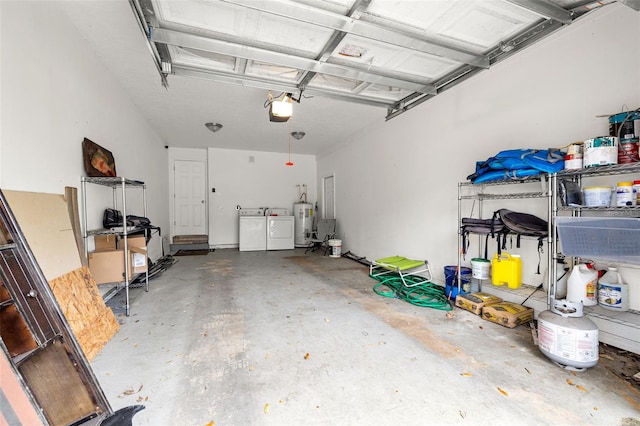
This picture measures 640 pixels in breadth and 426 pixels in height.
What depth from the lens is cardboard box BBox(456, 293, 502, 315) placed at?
2.80 meters

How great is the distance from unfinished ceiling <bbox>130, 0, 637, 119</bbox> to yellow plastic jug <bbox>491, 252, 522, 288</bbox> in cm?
204

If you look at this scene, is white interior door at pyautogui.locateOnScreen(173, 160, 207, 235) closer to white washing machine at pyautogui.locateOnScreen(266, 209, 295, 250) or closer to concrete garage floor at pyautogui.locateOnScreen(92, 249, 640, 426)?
white washing machine at pyautogui.locateOnScreen(266, 209, 295, 250)

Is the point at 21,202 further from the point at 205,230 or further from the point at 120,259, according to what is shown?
the point at 205,230

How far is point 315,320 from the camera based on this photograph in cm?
272

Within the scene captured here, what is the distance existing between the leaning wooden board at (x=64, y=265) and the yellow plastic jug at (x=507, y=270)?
3639mm

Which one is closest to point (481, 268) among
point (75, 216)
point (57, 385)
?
point (57, 385)

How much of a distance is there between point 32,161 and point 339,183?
5.49 metres

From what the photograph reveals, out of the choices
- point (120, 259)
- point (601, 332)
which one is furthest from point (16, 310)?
point (601, 332)

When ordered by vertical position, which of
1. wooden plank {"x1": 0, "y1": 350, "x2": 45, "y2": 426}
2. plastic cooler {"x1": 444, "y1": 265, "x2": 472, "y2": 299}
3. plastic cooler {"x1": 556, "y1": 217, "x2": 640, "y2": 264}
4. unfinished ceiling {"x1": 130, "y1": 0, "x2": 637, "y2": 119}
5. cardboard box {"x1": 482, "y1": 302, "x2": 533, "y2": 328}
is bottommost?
cardboard box {"x1": 482, "y1": 302, "x2": 533, "y2": 328}

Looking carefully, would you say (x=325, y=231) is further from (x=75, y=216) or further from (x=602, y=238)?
(x=602, y=238)

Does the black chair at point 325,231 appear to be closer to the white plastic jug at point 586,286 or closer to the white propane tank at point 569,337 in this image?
the white plastic jug at point 586,286

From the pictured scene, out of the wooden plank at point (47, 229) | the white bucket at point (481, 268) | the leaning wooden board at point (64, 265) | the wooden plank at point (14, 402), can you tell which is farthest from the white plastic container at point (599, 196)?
the wooden plank at point (47, 229)

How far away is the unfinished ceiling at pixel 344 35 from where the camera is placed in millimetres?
2102

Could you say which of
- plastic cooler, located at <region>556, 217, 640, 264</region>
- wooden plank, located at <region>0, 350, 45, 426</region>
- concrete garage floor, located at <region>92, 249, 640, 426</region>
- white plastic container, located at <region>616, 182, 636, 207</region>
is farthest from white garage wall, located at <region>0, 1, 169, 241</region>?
white plastic container, located at <region>616, 182, 636, 207</region>
